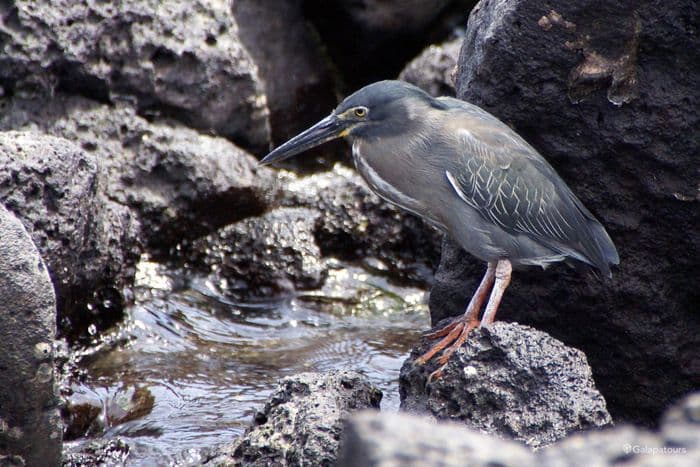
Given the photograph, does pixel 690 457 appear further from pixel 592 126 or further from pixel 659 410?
pixel 659 410

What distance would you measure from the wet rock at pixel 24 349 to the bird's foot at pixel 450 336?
5.10ft

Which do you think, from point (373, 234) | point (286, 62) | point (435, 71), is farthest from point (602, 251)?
point (286, 62)

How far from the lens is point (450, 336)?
4.25m

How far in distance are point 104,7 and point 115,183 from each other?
3.81 ft

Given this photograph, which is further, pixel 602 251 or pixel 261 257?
pixel 261 257

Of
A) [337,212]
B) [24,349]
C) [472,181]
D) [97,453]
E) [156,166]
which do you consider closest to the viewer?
[24,349]

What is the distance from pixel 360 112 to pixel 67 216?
5.20 ft

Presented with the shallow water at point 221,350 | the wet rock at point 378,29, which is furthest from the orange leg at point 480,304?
the wet rock at point 378,29

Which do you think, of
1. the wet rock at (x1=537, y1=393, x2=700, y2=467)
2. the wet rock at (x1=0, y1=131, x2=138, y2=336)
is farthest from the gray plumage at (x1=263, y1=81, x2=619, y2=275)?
the wet rock at (x1=537, y1=393, x2=700, y2=467)

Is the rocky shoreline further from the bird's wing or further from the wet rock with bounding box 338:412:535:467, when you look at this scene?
the bird's wing

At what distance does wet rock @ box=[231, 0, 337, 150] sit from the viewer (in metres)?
7.84

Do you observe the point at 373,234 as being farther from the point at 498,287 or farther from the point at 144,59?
the point at 498,287

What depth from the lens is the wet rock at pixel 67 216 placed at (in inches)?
178

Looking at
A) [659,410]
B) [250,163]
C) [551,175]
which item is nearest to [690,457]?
[551,175]
